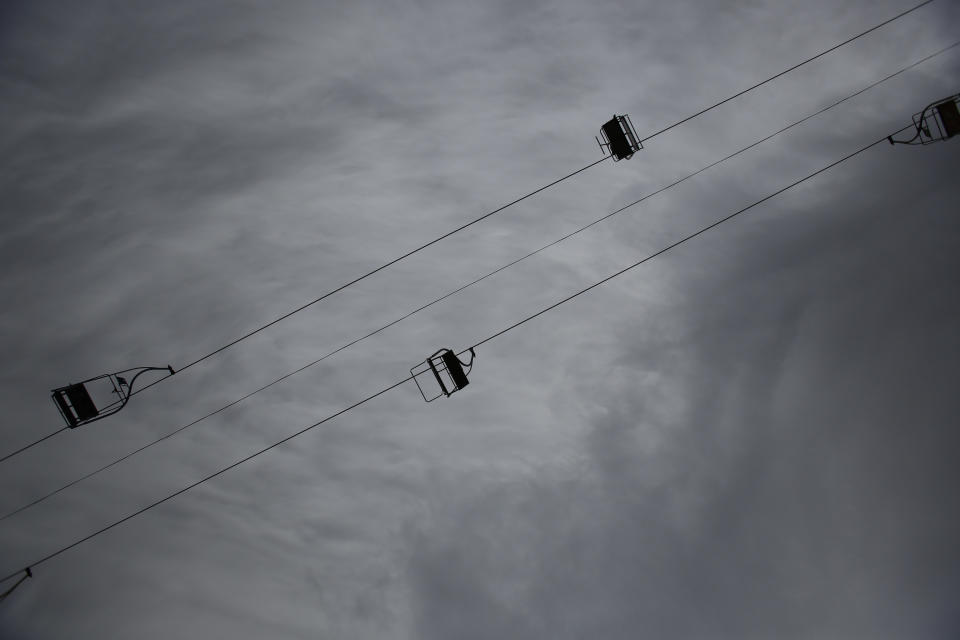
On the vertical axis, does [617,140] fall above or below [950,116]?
above

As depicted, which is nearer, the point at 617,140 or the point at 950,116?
the point at 617,140

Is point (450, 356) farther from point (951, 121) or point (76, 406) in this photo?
point (951, 121)

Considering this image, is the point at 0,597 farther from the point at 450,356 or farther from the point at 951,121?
the point at 951,121

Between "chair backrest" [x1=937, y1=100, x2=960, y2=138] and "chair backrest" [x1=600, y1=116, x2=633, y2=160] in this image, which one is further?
"chair backrest" [x1=937, y1=100, x2=960, y2=138]

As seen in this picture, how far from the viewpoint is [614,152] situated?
19328mm

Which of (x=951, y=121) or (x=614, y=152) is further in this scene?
(x=951, y=121)

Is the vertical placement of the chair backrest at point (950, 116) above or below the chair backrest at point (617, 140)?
below

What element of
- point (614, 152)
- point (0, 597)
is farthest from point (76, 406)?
point (614, 152)

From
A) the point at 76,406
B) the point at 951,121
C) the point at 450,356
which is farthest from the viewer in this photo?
the point at 951,121

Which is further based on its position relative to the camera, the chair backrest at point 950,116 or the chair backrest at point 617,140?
the chair backrest at point 950,116

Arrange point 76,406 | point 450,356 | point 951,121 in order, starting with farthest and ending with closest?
point 951,121 < point 450,356 < point 76,406

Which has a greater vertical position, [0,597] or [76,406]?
[76,406]

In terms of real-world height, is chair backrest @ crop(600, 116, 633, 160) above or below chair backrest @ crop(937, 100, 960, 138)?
above

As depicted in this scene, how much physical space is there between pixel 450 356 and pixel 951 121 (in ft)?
58.9
